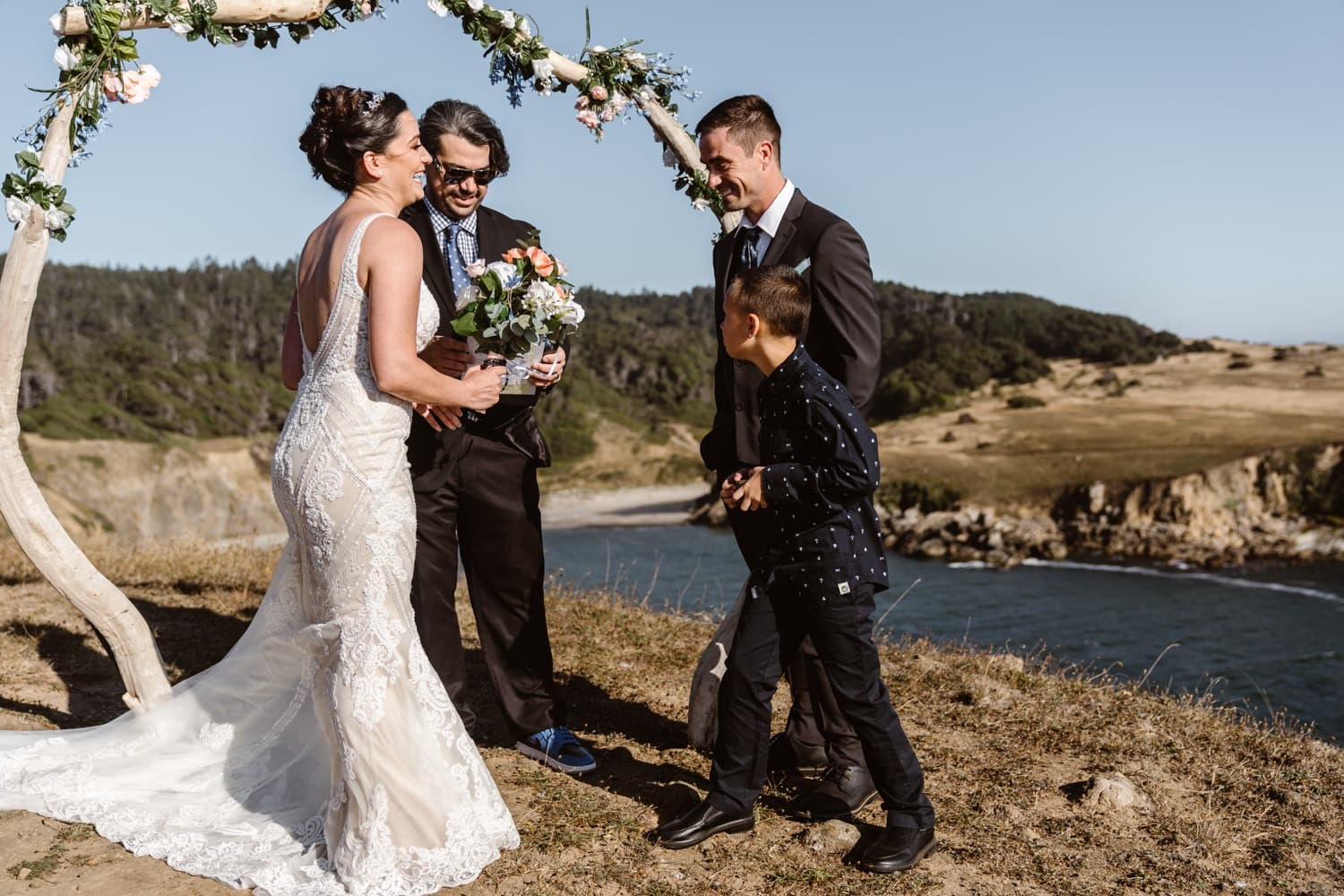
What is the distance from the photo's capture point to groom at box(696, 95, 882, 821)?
176 inches

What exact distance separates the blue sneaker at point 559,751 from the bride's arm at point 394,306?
222cm

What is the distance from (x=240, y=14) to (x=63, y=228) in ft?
4.27

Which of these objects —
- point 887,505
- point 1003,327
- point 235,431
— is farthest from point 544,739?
point 1003,327

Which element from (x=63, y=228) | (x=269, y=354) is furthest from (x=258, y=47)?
(x=269, y=354)

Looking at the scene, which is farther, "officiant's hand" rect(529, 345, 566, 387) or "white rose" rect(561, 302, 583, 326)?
"officiant's hand" rect(529, 345, 566, 387)

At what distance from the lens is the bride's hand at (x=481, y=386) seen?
4.30 m

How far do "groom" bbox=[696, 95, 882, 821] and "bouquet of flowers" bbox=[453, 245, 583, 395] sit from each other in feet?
2.39

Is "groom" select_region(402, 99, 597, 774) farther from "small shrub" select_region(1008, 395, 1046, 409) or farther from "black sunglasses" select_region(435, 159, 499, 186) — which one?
"small shrub" select_region(1008, 395, 1046, 409)

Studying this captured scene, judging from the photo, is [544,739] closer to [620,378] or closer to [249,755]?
[249,755]

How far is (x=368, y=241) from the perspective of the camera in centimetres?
395

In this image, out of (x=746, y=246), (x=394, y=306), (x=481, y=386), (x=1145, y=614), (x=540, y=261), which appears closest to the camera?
(x=394, y=306)

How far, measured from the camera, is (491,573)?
540cm

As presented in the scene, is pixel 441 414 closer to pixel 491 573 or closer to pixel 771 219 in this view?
pixel 491 573

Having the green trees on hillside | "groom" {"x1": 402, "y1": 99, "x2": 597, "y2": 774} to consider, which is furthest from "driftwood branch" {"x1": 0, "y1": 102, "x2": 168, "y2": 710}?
the green trees on hillside
